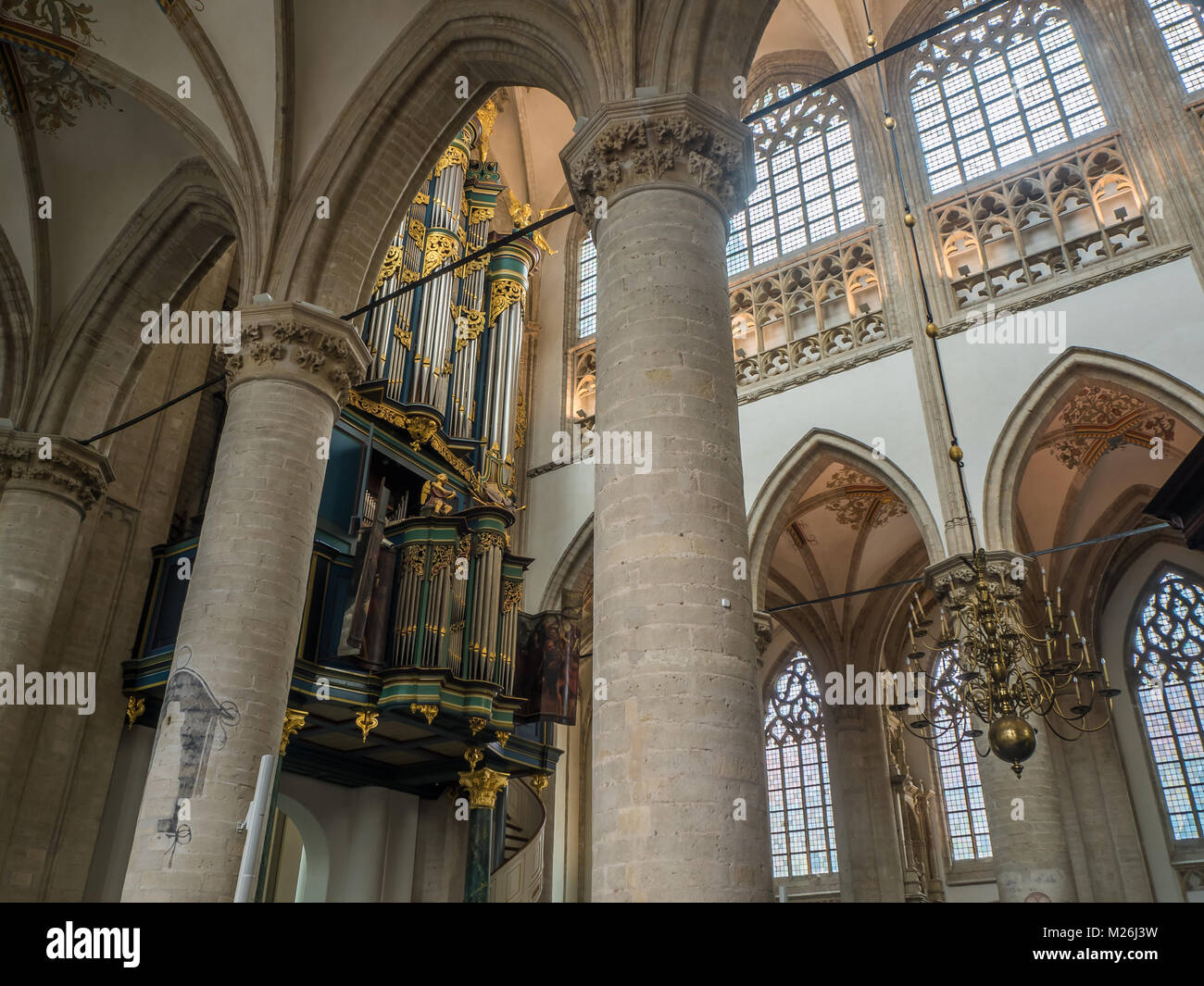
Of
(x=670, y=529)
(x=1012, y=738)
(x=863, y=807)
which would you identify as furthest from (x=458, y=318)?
(x=863, y=807)

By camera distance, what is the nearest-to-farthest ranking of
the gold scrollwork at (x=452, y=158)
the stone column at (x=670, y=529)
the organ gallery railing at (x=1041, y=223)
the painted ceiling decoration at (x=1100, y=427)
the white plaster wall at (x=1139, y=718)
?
the stone column at (x=670, y=529)
the organ gallery railing at (x=1041, y=223)
the painted ceiling decoration at (x=1100, y=427)
the white plaster wall at (x=1139, y=718)
the gold scrollwork at (x=452, y=158)

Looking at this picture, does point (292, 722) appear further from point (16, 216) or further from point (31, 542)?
point (16, 216)

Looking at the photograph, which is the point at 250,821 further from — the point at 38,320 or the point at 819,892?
the point at 819,892

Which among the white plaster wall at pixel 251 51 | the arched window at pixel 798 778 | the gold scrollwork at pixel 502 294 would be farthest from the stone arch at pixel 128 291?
the arched window at pixel 798 778

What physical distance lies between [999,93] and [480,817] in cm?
1273

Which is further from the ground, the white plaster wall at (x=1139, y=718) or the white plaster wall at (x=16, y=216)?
the white plaster wall at (x=16, y=216)

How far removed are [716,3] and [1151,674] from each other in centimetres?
1400

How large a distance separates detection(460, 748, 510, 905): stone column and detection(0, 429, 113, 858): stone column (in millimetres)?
4181

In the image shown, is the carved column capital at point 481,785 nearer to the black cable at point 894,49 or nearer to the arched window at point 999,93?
the black cable at point 894,49

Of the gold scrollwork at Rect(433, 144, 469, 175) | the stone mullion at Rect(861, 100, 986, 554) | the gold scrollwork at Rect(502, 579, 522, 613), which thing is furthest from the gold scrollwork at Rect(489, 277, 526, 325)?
the stone mullion at Rect(861, 100, 986, 554)

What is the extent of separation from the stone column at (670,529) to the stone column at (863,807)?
1331 centimetres

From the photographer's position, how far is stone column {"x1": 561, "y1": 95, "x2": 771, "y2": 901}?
407 centimetres

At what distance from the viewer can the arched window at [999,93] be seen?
1406cm
